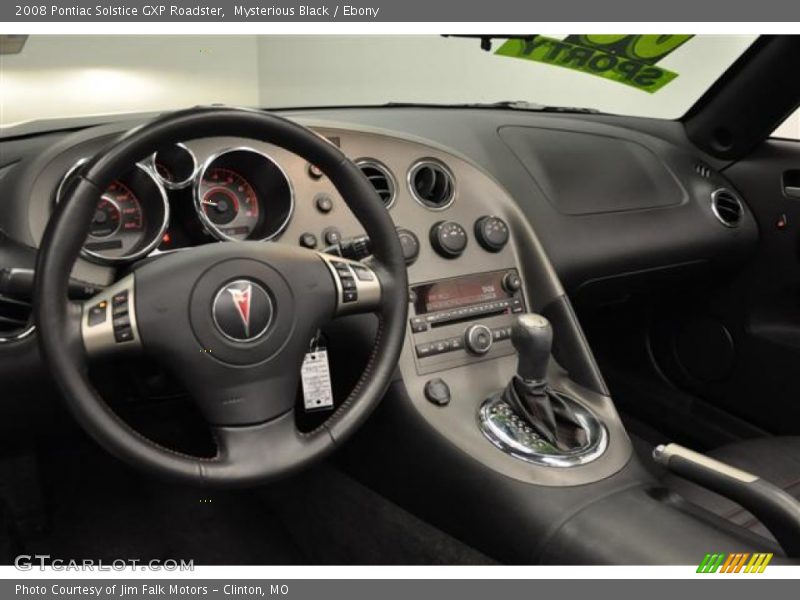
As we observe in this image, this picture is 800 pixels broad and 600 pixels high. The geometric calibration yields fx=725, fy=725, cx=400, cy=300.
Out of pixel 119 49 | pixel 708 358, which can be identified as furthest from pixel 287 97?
pixel 708 358

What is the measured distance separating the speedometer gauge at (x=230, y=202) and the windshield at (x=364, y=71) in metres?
0.77

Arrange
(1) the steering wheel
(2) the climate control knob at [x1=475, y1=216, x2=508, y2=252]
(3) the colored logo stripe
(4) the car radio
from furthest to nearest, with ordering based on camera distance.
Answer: (2) the climate control knob at [x1=475, y1=216, x2=508, y2=252], (4) the car radio, (3) the colored logo stripe, (1) the steering wheel

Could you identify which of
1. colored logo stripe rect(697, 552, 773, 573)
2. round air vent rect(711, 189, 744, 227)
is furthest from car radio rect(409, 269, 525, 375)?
round air vent rect(711, 189, 744, 227)

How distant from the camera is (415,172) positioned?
55.4 inches

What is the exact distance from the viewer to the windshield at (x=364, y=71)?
1957 millimetres

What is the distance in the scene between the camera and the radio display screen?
1.33 meters

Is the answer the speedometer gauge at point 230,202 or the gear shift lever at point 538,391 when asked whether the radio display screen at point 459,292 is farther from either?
the speedometer gauge at point 230,202

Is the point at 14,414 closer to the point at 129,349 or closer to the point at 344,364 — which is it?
the point at 129,349

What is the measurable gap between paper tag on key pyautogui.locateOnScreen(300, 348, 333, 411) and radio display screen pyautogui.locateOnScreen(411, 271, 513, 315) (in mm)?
211

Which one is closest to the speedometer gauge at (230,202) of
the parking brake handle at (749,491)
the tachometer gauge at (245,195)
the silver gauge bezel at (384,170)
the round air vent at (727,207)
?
the tachometer gauge at (245,195)

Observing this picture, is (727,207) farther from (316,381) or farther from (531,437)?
(316,381)

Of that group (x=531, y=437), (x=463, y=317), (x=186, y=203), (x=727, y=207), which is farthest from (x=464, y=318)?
(x=727, y=207)

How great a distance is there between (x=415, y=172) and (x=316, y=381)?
465 millimetres

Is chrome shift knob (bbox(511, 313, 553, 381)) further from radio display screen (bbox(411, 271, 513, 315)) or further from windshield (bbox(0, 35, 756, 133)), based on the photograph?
windshield (bbox(0, 35, 756, 133))
